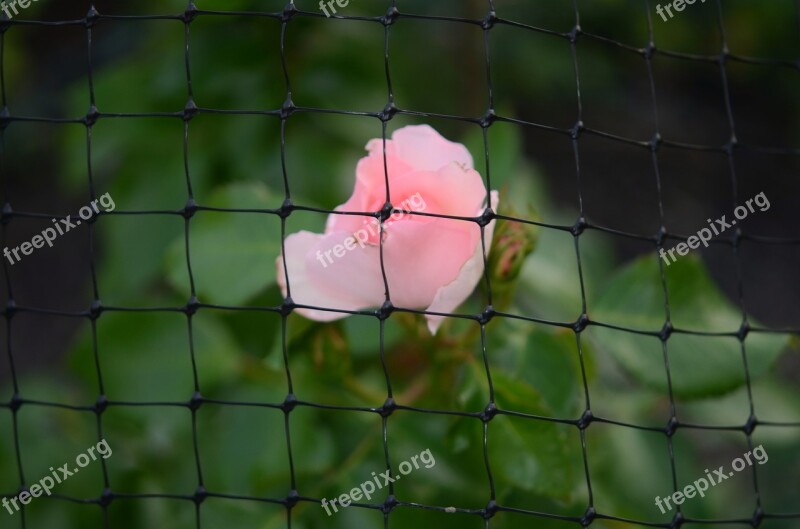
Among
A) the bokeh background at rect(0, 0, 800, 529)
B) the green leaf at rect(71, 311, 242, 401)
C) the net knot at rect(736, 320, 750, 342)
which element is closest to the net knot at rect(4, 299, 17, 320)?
the bokeh background at rect(0, 0, 800, 529)

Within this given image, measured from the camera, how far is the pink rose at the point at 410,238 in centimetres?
42

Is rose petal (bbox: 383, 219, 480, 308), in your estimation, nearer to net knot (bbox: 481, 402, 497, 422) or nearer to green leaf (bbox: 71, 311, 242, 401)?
net knot (bbox: 481, 402, 497, 422)

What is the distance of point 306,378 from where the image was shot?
0.57 metres

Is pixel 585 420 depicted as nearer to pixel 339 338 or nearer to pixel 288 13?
pixel 339 338

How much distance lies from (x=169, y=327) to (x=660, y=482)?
1.12ft

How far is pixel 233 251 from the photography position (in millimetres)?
545

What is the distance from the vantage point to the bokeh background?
1.63 ft

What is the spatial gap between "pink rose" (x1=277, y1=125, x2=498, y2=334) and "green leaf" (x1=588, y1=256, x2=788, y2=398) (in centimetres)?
13

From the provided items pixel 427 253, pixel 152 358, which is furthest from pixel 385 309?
pixel 152 358

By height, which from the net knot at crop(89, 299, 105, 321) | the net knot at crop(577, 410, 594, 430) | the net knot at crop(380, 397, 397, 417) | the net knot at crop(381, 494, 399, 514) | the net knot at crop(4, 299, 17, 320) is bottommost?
the net knot at crop(381, 494, 399, 514)

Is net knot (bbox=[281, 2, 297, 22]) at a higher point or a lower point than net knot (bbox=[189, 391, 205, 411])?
higher

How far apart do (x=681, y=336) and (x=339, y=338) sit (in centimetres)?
19

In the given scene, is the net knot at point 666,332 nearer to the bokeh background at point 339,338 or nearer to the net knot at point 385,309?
the bokeh background at point 339,338

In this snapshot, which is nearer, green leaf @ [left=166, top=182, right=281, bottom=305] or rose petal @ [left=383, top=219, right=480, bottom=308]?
rose petal @ [left=383, top=219, right=480, bottom=308]
